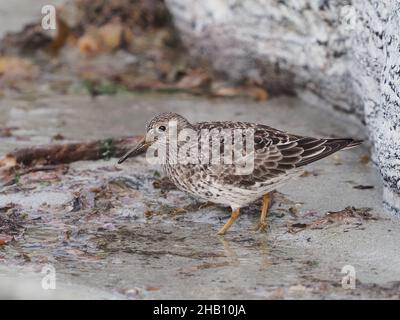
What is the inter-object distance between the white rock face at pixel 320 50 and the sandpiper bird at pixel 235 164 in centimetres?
53

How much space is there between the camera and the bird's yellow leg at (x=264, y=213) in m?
6.79

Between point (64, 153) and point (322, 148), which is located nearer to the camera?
point (322, 148)

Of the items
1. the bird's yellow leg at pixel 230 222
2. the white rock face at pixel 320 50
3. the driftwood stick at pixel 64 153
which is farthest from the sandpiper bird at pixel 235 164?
the driftwood stick at pixel 64 153

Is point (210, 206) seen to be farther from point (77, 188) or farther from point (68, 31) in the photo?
point (68, 31)

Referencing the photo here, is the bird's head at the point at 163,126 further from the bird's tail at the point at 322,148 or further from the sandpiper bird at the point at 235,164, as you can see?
the bird's tail at the point at 322,148

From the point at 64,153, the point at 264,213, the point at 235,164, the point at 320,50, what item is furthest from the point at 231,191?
the point at 320,50

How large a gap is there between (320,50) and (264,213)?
8.61ft

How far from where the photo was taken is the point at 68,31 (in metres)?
12.3

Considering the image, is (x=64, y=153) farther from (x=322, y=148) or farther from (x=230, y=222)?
(x=322, y=148)

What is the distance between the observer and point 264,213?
6918 mm

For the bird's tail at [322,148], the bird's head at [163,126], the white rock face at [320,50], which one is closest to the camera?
the white rock face at [320,50]

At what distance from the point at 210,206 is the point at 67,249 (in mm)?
1466

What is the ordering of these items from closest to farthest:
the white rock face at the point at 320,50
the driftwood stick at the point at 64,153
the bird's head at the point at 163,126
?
the white rock face at the point at 320,50, the bird's head at the point at 163,126, the driftwood stick at the point at 64,153

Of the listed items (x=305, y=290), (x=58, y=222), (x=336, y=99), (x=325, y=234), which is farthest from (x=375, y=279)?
(x=336, y=99)
